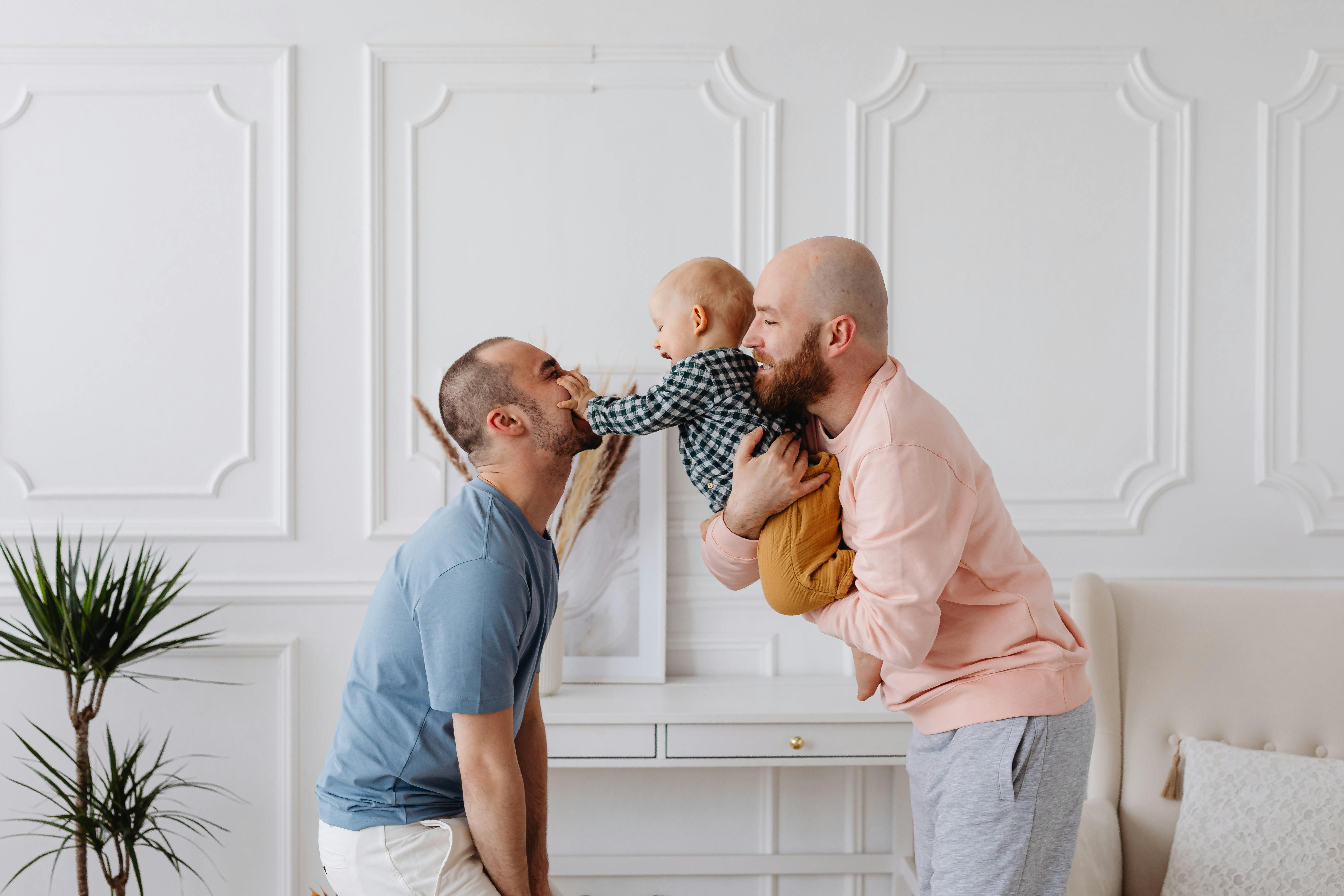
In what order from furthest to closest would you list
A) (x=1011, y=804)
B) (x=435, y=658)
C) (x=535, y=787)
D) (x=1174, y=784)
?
(x=1174, y=784), (x=535, y=787), (x=435, y=658), (x=1011, y=804)

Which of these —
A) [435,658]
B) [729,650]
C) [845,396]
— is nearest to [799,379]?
[845,396]

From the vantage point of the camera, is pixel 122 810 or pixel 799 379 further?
pixel 122 810

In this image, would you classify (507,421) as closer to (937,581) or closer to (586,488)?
(937,581)

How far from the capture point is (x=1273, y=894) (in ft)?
5.89

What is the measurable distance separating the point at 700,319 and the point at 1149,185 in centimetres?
179

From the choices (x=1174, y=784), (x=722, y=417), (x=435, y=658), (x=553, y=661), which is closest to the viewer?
(x=435, y=658)

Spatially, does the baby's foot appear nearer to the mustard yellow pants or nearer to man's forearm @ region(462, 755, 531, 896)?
the mustard yellow pants

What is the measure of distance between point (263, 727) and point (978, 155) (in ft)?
8.77

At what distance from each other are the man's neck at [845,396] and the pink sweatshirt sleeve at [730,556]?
0.74 feet

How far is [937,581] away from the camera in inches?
45.9

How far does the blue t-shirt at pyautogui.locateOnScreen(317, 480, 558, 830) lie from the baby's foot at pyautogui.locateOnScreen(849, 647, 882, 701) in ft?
Result: 1.84

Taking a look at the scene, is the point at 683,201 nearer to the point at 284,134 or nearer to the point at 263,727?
the point at 284,134

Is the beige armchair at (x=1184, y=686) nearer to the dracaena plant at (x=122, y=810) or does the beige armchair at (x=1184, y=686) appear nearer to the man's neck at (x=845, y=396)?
the man's neck at (x=845, y=396)

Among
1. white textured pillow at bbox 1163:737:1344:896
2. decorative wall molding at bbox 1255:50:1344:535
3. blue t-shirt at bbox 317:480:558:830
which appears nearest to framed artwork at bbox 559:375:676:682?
blue t-shirt at bbox 317:480:558:830
